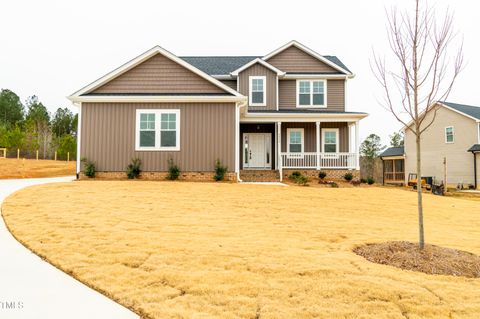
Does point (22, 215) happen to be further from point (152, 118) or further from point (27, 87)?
point (27, 87)

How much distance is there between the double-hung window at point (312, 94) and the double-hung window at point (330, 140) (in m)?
1.98

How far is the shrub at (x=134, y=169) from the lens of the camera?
14562 millimetres

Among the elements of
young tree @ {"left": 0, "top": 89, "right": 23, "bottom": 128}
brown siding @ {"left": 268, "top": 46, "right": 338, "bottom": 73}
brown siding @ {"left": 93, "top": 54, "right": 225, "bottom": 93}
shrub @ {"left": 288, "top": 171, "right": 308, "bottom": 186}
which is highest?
young tree @ {"left": 0, "top": 89, "right": 23, "bottom": 128}

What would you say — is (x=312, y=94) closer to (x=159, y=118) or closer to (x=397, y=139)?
(x=159, y=118)

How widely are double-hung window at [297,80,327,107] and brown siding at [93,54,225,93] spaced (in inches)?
306

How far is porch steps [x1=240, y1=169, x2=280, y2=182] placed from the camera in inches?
690

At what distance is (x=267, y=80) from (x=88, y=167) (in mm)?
11518

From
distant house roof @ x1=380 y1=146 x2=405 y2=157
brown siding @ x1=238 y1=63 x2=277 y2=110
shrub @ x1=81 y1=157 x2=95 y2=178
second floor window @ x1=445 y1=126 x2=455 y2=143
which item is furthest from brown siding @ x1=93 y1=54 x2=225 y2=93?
distant house roof @ x1=380 y1=146 x2=405 y2=157

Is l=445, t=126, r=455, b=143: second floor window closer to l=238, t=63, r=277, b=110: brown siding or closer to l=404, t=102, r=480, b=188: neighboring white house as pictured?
l=404, t=102, r=480, b=188: neighboring white house

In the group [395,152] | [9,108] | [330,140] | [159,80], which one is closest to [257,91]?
[330,140]

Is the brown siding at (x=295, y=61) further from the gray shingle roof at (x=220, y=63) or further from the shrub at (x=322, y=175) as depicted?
the shrub at (x=322, y=175)

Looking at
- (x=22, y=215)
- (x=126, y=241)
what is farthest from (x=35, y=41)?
(x=126, y=241)

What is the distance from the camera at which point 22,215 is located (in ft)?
25.0

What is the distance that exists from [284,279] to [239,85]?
17.5 m
